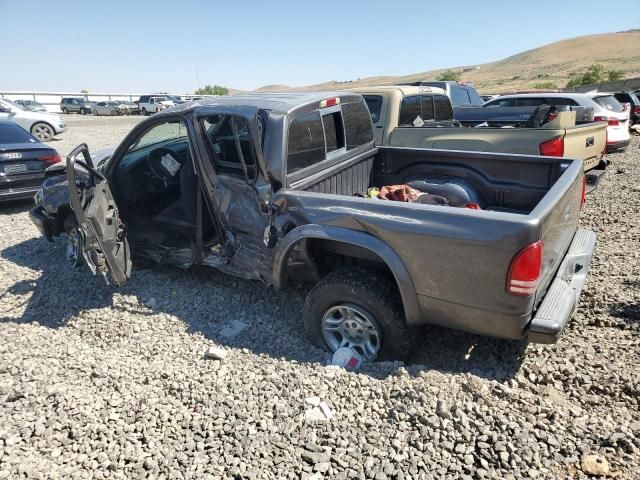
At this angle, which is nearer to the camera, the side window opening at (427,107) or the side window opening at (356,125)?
the side window opening at (356,125)

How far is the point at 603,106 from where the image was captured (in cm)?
Answer: 1007

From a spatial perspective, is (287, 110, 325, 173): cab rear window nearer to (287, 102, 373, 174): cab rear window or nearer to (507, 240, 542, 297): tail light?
(287, 102, 373, 174): cab rear window

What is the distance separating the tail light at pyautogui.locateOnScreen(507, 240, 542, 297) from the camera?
2244 millimetres

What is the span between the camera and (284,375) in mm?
2918

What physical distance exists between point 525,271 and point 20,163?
7721mm

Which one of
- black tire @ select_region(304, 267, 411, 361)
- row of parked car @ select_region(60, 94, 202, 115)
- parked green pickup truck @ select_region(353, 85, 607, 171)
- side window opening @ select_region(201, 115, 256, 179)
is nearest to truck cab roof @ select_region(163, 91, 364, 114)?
side window opening @ select_region(201, 115, 256, 179)

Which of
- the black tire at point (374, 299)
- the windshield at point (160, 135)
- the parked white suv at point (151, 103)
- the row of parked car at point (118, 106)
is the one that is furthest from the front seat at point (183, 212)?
the parked white suv at point (151, 103)

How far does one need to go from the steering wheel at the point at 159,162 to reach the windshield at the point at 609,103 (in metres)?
10.2

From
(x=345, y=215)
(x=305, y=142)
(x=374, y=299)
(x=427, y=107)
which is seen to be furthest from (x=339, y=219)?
(x=427, y=107)

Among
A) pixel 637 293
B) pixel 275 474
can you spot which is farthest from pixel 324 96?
pixel 637 293

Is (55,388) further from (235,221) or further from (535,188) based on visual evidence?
(535,188)

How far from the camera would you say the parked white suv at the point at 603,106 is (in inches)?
367

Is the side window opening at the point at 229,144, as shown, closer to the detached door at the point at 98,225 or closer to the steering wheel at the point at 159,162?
the detached door at the point at 98,225

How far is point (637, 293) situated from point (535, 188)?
1.28 m
